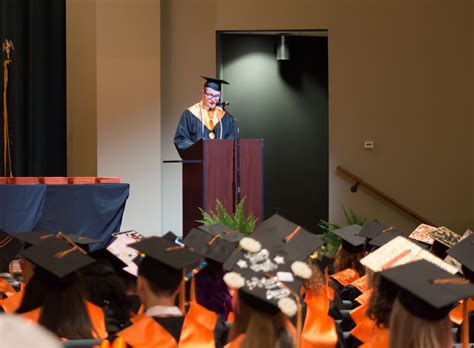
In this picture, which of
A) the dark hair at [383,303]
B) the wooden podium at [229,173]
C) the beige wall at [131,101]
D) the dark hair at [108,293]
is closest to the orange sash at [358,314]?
the dark hair at [383,303]

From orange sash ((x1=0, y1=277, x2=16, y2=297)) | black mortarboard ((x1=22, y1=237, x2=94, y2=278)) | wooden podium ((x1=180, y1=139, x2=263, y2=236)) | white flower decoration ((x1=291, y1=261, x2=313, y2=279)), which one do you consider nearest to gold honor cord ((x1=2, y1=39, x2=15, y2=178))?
wooden podium ((x1=180, y1=139, x2=263, y2=236))

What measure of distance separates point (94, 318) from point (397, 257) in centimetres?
124

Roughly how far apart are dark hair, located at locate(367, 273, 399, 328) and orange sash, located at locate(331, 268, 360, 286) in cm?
131

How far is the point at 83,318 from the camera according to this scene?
2703mm

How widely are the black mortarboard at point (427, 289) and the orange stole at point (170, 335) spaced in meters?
0.70

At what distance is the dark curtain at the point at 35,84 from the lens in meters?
9.48

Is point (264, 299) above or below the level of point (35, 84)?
below

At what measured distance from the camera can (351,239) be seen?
426 centimetres

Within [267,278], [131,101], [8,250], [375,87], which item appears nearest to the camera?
[267,278]

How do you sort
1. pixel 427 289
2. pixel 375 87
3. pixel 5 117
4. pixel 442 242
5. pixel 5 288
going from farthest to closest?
1. pixel 375 87
2. pixel 5 117
3. pixel 442 242
4. pixel 5 288
5. pixel 427 289

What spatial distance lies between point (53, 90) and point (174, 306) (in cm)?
755

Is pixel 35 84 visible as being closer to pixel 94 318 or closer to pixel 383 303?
pixel 94 318

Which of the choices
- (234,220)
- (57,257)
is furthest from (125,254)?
(234,220)

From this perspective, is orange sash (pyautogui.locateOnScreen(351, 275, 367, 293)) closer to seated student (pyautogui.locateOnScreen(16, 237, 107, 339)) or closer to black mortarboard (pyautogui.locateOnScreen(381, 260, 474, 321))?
black mortarboard (pyautogui.locateOnScreen(381, 260, 474, 321))
